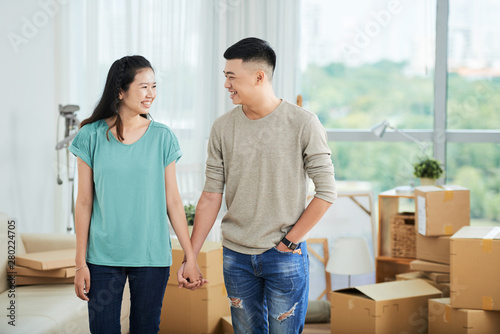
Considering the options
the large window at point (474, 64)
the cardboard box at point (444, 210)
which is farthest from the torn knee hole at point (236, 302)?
the large window at point (474, 64)

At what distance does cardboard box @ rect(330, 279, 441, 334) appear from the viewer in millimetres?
2803

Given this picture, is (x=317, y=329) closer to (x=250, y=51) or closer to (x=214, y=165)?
(x=214, y=165)

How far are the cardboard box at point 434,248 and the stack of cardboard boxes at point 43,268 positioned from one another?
6.06ft

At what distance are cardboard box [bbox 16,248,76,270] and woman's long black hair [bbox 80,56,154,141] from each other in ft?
4.02

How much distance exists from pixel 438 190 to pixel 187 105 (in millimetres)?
1916

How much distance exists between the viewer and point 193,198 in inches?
154

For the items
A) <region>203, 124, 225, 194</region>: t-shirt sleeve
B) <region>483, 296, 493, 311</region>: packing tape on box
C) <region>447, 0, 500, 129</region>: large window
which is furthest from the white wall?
<region>447, 0, 500, 129</region>: large window

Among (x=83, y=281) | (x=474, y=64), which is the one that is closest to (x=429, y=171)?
(x=474, y=64)

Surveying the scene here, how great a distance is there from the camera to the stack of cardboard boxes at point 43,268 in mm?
2660

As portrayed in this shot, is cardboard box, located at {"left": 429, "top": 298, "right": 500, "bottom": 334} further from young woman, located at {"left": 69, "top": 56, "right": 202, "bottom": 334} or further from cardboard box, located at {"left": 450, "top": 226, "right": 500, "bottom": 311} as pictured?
young woman, located at {"left": 69, "top": 56, "right": 202, "bottom": 334}

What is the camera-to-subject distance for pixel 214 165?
1760mm

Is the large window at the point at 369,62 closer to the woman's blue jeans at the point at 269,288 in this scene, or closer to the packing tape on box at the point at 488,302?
the packing tape on box at the point at 488,302

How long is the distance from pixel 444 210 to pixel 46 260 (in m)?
2.05

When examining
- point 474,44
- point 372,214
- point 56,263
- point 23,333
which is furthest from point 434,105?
point 23,333
